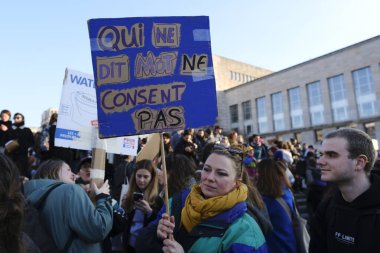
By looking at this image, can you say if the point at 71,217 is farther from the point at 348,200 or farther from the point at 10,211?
the point at 348,200

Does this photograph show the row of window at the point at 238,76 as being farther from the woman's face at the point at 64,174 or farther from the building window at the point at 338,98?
the woman's face at the point at 64,174

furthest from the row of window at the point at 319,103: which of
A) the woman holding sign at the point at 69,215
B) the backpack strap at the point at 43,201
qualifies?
the backpack strap at the point at 43,201

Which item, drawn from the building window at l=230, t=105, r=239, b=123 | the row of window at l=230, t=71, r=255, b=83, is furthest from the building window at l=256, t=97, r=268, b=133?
the row of window at l=230, t=71, r=255, b=83

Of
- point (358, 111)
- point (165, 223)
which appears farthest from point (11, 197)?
point (358, 111)

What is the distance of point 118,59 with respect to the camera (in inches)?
103

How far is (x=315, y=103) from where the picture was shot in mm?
41094

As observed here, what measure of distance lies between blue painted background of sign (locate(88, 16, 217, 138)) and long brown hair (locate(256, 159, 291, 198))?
4.94 feet

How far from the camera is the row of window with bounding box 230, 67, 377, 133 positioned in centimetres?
3512

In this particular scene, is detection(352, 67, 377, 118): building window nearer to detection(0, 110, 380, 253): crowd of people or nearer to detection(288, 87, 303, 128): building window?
detection(288, 87, 303, 128): building window

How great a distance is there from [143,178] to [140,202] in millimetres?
749

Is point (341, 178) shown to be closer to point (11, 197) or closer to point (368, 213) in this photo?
point (368, 213)

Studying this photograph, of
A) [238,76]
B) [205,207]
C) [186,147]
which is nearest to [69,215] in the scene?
[205,207]

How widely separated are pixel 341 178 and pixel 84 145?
3117mm

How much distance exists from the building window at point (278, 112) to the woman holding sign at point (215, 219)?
4438cm
